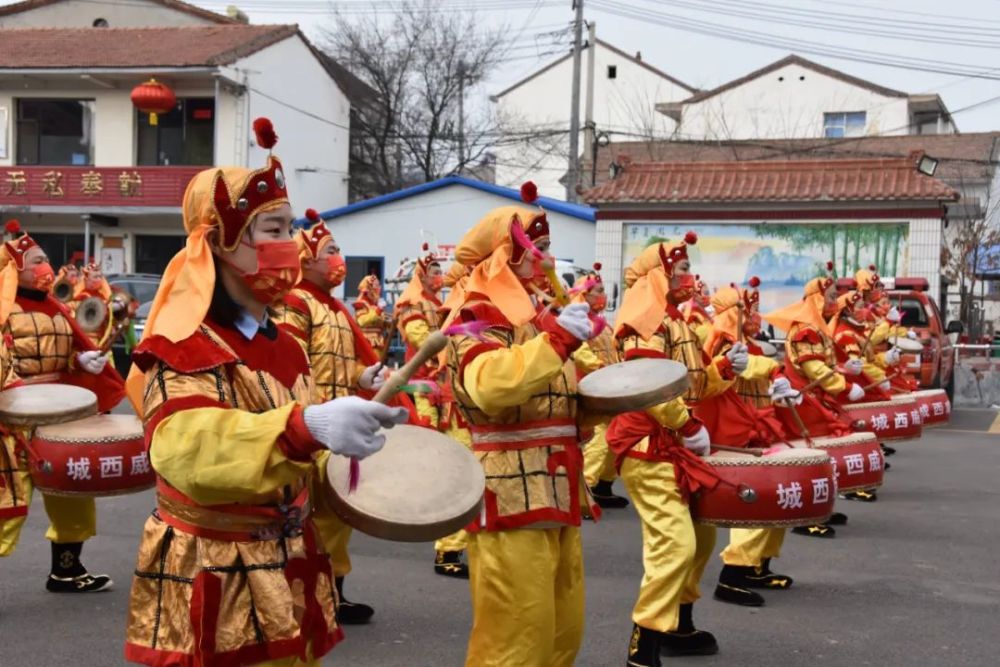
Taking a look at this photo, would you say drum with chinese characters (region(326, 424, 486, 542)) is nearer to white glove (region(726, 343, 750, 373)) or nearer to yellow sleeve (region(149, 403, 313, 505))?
yellow sleeve (region(149, 403, 313, 505))

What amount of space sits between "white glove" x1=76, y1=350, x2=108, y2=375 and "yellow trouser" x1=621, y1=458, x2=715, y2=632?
3069 mm

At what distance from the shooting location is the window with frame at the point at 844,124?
4000 cm

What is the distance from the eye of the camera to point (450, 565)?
685cm

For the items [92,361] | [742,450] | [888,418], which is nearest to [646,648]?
[742,450]

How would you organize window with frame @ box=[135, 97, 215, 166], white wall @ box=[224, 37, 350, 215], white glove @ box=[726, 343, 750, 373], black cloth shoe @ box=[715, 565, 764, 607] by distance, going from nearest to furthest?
A: white glove @ box=[726, 343, 750, 373] < black cloth shoe @ box=[715, 565, 764, 607] < window with frame @ box=[135, 97, 215, 166] < white wall @ box=[224, 37, 350, 215]

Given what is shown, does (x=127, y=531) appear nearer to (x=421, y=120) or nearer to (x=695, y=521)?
(x=695, y=521)

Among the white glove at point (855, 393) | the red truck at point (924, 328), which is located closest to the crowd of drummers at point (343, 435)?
the white glove at point (855, 393)

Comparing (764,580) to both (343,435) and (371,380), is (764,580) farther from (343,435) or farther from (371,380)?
(343,435)

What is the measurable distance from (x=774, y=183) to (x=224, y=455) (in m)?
18.4

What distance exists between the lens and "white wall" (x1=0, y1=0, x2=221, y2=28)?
3362 cm

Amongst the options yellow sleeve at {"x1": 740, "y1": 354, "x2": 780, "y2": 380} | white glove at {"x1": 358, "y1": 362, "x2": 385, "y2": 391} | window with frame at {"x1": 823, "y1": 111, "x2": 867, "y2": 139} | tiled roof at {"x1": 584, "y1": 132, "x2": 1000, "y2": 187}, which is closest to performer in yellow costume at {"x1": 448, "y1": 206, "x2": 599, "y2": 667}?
white glove at {"x1": 358, "y1": 362, "x2": 385, "y2": 391}

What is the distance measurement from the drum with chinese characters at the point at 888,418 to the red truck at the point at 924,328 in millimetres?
5716

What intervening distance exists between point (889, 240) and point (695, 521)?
1535 centimetres

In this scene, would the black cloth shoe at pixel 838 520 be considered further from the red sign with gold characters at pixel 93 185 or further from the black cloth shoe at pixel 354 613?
the red sign with gold characters at pixel 93 185
